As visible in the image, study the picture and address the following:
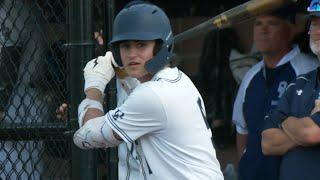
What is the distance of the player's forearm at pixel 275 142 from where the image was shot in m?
3.54

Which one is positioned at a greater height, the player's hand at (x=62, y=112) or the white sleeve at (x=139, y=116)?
the white sleeve at (x=139, y=116)

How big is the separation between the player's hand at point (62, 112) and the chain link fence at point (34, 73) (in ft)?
0.13

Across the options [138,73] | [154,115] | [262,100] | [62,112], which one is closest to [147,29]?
[138,73]

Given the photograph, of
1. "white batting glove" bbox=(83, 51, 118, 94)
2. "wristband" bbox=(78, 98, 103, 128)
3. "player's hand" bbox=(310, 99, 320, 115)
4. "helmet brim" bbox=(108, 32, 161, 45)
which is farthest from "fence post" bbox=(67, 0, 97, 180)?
"player's hand" bbox=(310, 99, 320, 115)

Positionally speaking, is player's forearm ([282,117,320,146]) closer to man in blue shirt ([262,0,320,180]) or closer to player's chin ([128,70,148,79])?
man in blue shirt ([262,0,320,180])

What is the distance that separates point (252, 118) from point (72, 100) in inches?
49.3

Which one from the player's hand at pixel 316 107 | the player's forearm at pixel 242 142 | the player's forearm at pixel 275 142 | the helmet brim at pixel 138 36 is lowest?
the player's forearm at pixel 242 142

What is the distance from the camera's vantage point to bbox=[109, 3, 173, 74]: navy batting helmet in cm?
278

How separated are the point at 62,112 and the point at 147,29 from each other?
821mm

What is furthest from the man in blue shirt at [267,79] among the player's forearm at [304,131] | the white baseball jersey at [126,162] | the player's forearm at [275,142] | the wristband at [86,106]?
the wristband at [86,106]

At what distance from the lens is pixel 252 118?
13.4 ft

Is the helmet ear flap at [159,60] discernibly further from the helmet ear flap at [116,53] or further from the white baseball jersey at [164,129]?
the helmet ear flap at [116,53]

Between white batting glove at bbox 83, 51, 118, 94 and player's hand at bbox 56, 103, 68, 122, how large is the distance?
0.31m

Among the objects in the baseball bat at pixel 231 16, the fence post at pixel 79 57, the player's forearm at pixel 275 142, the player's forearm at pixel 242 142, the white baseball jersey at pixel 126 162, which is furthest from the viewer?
the player's forearm at pixel 242 142
